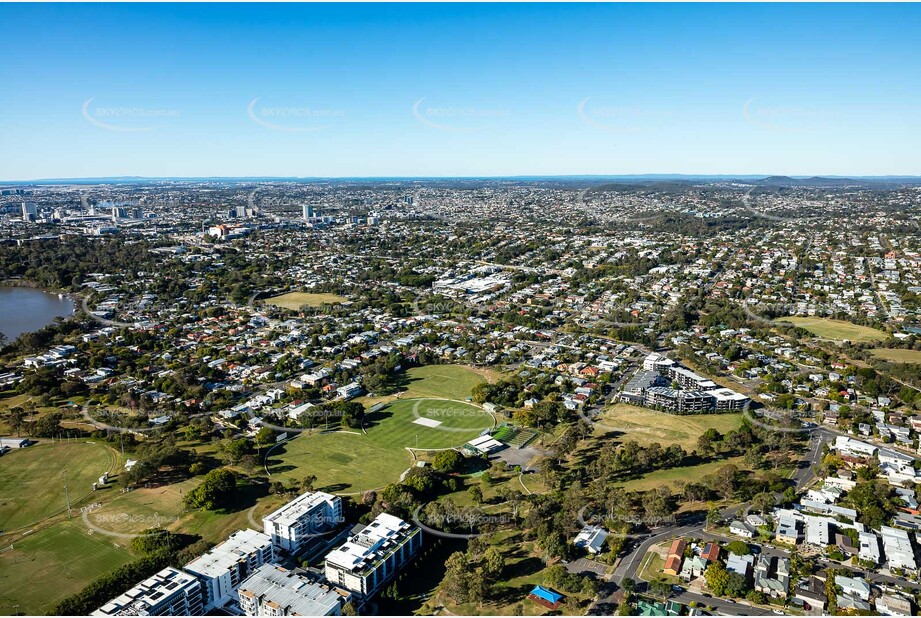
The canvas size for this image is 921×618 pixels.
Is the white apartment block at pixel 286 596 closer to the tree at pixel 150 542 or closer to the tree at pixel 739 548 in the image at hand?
the tree at pixel 150 542

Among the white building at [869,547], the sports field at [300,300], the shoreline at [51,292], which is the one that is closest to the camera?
the white building at [869,547]

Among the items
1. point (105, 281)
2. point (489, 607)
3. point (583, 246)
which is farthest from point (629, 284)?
point (105, 281)

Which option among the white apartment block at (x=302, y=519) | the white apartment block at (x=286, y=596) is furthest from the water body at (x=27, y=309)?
the white apartment block at (x=286, y=596)

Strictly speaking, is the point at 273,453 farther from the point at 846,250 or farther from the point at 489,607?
the point at 846,250

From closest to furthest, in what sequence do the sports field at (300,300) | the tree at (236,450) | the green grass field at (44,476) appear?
the green grass field at (44,476)
the tree at (236,450)
the sports field at (300,300)

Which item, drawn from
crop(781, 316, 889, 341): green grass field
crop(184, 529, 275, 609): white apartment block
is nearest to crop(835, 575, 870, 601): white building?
crop(184, 529, 275, 609): white apartment block

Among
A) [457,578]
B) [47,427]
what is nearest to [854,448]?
[457,578]
